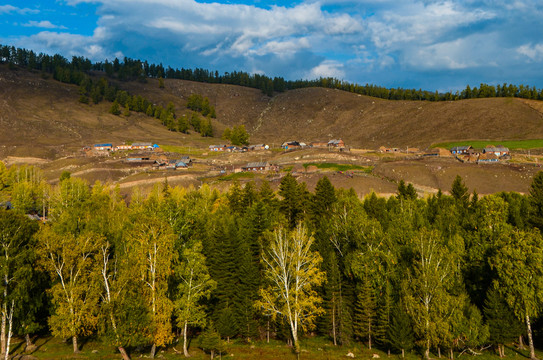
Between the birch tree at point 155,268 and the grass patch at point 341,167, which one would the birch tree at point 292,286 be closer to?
the birch tree at point 155,268

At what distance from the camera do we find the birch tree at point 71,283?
1518 inches

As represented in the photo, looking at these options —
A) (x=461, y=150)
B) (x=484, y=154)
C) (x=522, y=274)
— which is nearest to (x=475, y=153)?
(x=461, y=150)

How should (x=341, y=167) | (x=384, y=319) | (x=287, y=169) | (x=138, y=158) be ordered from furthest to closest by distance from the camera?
1. (x=138, y=158)
2. (x=287, y=169)
3. (x=341, y=167)
4. (x=384, y=319)

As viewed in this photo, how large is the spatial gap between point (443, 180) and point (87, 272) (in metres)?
120

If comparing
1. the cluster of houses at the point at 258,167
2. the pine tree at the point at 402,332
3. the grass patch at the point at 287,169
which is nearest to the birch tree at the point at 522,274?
the pine tree at the point at 402,332

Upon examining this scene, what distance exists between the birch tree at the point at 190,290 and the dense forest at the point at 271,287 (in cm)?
13

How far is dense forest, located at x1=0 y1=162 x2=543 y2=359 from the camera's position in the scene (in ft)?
126

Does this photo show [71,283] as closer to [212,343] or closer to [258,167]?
[212,343]

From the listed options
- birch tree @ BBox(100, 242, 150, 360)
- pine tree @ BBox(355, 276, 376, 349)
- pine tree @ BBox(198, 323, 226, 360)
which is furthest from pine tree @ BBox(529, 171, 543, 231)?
birch tree @ BBox(100, 242, 150, 360)

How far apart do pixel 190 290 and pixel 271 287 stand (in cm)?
875

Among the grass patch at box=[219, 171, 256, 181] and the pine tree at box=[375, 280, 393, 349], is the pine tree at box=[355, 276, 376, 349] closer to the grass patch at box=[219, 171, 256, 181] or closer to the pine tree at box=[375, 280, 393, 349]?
the pine tree at box=[375, 280, 393, 349]

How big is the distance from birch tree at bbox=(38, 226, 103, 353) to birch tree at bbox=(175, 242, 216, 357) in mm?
7814

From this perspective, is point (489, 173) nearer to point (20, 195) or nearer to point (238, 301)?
point (238, 301)

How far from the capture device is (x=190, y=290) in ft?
134
